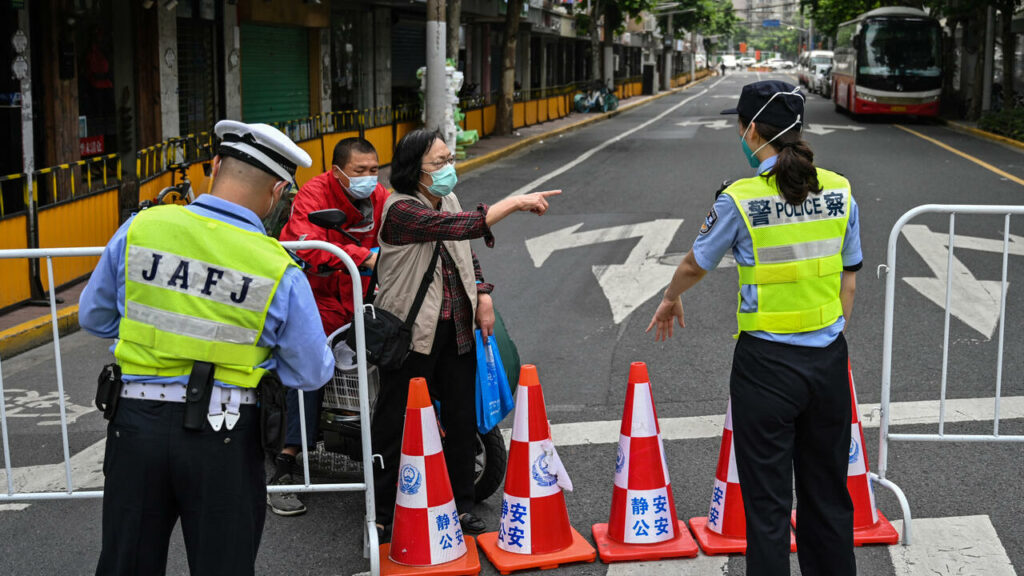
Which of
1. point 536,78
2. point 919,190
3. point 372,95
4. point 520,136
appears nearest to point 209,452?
point 919,190

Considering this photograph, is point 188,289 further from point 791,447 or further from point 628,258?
point 628,258

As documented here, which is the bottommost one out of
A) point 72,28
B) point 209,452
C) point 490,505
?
point 490,505

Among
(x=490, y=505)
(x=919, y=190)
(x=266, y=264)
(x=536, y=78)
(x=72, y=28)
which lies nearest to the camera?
(x=266, y=264)

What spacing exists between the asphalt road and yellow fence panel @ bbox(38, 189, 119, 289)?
1.40 m

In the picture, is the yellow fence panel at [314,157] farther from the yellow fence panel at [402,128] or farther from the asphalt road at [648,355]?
the yellow fence panel at [402,128]

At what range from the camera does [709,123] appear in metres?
32.1

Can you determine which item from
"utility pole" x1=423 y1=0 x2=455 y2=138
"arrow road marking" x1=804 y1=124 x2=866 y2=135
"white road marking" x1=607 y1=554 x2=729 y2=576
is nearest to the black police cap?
"white road marking" x1=607 y1=554 x2=729 y2=576

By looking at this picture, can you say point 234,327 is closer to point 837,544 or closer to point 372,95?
point 837,544

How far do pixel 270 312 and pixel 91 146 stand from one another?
11787 millimetres

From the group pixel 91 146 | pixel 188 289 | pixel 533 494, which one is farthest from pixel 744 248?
pixel 91 146

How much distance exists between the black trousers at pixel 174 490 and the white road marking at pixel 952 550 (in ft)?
8.98

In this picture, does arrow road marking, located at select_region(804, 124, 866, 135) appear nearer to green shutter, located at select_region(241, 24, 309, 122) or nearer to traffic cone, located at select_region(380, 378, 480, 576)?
green shutter, located at select_region(241, 24, 309, 122)

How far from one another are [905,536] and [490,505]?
6.15ft

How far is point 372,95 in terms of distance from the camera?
2466 cm
